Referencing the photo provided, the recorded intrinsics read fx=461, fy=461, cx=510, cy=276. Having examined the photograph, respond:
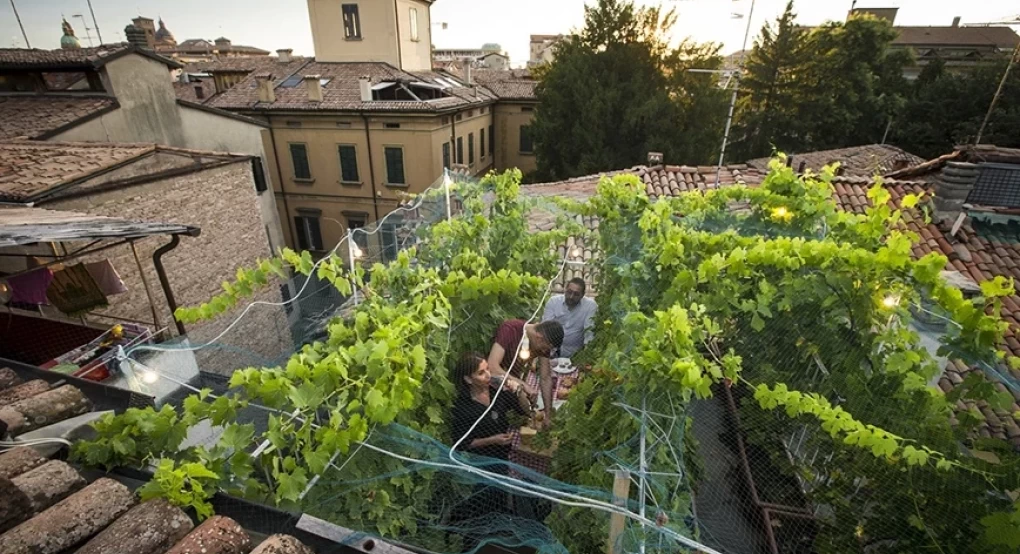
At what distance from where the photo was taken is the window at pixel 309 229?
63.7 ft

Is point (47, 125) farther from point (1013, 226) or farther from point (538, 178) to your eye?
Answer: point (1013, 226)

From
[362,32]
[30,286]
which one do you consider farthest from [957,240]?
[362,32]

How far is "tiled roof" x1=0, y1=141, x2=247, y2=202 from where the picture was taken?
654 centimetres

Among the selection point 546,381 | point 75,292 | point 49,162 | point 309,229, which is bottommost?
point 309,229

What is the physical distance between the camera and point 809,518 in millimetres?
3324

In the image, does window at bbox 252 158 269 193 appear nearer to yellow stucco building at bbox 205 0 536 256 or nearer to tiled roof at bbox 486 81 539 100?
yellow stucco building at bbox 205 0 536 256

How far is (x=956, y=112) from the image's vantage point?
77.5 feet

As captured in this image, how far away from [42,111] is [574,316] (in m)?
12.9

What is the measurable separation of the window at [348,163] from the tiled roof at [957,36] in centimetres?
4754

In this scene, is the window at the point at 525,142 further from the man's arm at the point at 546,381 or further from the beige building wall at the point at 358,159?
the man's arm at the point at 546,381

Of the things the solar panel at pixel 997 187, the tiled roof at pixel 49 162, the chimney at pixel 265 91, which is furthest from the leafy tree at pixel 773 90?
the tiled roof at pixel 49 162

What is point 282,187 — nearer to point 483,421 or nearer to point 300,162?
point 300,162

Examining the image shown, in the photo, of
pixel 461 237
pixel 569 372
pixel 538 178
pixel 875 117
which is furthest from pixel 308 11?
pixel 875 117

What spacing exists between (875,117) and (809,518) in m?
28.2
